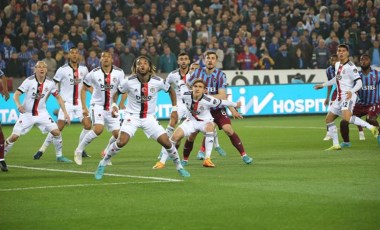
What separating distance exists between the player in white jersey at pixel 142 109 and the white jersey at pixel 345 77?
263 inches

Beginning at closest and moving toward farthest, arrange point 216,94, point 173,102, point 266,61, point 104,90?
point 173,102
point 216,94
point 104,90
point 266,61

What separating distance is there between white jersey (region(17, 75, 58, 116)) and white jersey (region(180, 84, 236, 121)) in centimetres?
338

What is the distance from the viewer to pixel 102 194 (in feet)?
41.8

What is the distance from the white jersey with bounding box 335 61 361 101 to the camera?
65.8 feet

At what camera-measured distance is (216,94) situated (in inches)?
691

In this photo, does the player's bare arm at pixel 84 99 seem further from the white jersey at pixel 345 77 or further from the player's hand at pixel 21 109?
the white jersey at pixel 345 77

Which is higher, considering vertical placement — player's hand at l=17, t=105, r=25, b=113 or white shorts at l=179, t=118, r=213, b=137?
player's hand at l=17, t=105, r=25, b=113

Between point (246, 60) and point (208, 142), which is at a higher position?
point (246, 60)

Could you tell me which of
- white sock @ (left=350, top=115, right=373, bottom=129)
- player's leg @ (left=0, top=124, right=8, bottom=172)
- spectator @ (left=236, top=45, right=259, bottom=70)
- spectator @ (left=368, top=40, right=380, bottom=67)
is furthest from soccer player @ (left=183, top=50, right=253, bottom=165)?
spectator @ (left=368, top=40, right=380, bottom=67)

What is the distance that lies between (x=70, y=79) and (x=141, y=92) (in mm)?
5741

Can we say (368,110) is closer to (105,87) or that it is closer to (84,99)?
(105,87)

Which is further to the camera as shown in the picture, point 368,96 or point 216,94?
point 368,96

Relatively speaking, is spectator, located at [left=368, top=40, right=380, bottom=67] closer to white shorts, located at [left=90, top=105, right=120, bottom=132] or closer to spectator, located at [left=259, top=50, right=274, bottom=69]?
spectator, located at [left=259, top=50, right=274, bottom=69]

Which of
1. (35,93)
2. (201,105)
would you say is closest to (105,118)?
(35,93)
